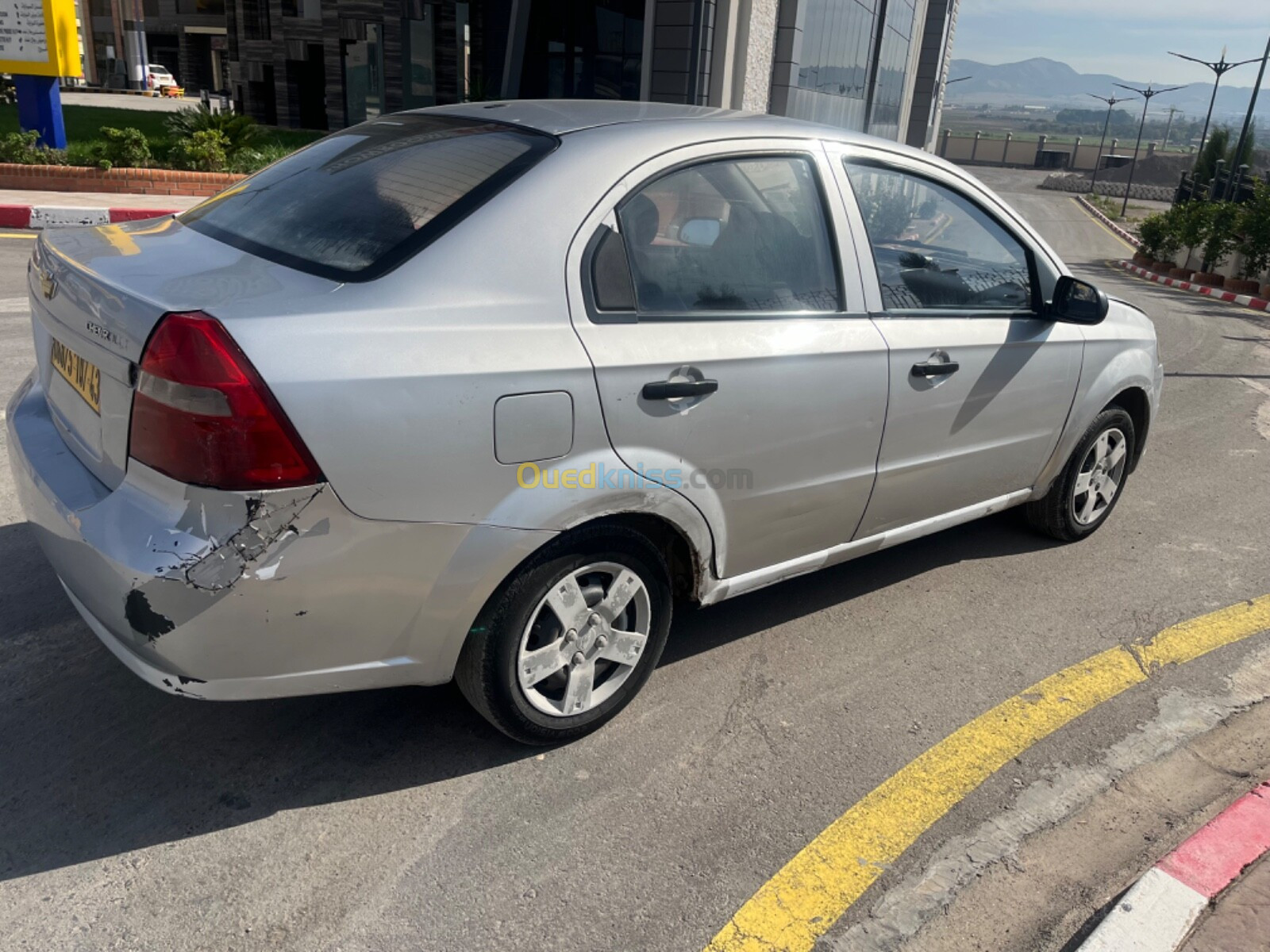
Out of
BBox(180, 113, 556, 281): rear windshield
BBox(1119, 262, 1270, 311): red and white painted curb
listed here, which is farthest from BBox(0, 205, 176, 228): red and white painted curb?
BBox(1119, 262, 1270, 311): red and white painted curb

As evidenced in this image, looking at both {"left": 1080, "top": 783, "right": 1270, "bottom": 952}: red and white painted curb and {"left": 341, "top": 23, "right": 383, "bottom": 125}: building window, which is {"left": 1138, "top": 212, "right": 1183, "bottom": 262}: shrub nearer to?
{"left": 341, "top": 23, "right": 383, "bottom": 125}: building window

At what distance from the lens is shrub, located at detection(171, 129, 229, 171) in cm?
1450

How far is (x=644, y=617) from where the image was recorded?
3.00 m

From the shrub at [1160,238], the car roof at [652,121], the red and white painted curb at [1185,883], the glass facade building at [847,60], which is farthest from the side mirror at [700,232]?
the shrub at [1160,238]

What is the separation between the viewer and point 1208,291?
18812 millimetres

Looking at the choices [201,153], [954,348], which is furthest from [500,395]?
[201,153]

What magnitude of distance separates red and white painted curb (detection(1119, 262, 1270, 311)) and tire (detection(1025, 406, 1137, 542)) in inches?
555

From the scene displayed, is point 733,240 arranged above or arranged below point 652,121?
below

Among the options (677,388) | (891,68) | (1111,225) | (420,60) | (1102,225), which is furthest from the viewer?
(1102,225)

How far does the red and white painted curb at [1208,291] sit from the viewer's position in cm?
1667

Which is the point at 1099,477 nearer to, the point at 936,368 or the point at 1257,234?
the point at 936,368

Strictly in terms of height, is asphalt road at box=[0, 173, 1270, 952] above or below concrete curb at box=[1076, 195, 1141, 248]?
above

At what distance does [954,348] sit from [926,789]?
4.94 ft

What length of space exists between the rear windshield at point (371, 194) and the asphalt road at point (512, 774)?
136 centimetres
